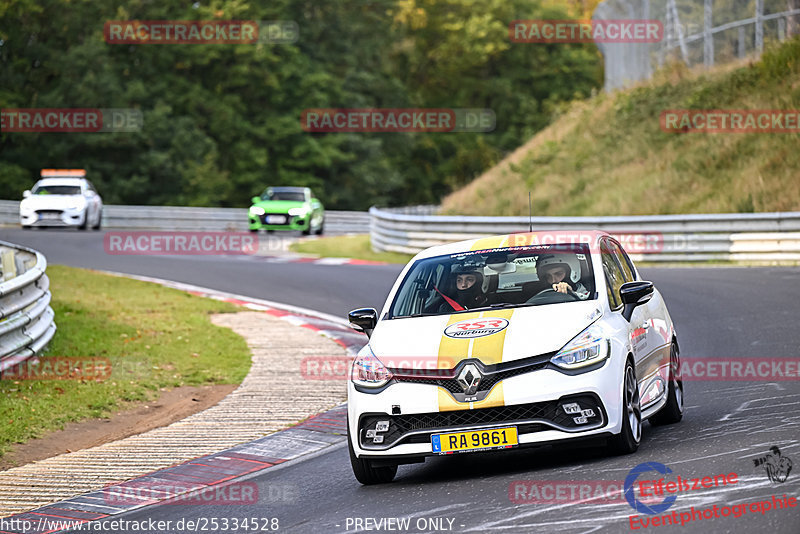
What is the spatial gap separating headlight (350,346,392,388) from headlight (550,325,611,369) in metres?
1.06

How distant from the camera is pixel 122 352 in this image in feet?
44.8

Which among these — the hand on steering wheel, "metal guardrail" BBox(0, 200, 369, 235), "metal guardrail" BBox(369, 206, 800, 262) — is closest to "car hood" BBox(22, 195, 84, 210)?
"metal guardrail" BBox(0, 200, 369, 235)

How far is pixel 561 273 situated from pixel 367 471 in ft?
6.41

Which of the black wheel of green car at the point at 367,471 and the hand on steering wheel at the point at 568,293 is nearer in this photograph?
the black wheel of green car at the point at 367,471

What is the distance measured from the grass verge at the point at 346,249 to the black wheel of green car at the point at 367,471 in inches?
722

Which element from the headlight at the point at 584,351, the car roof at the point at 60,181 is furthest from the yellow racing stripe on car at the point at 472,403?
the car roof at the point at 60,181

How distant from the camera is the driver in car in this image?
8.19 metres

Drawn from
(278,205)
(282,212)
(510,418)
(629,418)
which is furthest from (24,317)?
(278,205)

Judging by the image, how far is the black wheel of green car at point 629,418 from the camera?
7406 mm

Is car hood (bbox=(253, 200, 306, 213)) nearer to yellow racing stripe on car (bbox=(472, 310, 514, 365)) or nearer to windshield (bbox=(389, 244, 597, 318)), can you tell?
windshield (bbox=(389, 244, 597, 318))

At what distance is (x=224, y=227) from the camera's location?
4491cm

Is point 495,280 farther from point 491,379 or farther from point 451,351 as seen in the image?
point 491,379

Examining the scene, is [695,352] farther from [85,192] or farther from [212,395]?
[85,192]

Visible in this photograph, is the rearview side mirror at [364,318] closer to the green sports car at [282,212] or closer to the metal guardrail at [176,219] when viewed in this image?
the green sports car at [282,212]
